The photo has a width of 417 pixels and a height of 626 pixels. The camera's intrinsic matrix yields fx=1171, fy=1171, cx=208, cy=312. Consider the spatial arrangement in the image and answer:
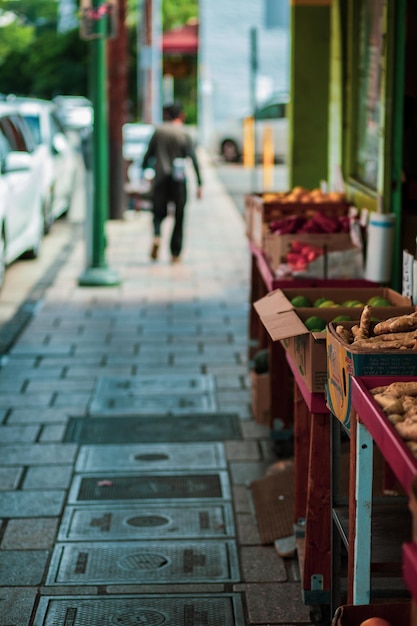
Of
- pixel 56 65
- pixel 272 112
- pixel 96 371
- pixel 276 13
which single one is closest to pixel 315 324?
pixel 96 371

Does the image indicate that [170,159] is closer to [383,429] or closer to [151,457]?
[151,457]

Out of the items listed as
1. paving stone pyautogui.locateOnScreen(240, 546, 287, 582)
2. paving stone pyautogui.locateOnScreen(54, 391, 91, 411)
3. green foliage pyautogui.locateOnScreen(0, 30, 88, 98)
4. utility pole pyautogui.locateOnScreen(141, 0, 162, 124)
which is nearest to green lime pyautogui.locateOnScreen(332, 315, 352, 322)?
paving stone pyautogui.locateOnScreen(240, 546, 287, 582)

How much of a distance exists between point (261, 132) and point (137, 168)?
10.6 m

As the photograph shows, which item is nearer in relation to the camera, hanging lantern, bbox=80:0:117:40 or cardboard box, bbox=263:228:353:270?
cardboard box, bbox=263:228:353:270

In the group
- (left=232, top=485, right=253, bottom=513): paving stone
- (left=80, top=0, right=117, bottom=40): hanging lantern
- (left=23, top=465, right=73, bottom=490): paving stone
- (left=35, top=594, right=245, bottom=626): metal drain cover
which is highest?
(left=80, top=0, right=117, bottom=40): hanging lantern

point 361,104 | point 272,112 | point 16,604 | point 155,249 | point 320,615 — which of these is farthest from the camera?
point 272,112

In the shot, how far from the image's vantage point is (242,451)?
22.6ft

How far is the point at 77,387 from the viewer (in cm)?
826

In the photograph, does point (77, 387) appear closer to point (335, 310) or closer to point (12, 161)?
point (335, 310)

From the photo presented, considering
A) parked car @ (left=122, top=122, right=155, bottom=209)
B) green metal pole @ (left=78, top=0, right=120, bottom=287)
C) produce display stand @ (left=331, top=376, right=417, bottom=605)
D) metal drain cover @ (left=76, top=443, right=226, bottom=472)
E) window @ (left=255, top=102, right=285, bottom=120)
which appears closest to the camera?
produce display stand @ (left=331, top=376, right=417, bottom=605)

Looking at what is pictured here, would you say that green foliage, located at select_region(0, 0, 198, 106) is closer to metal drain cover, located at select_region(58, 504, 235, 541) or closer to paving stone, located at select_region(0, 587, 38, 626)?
metal drain cover, located at select_region(58, 504, 235, 541)

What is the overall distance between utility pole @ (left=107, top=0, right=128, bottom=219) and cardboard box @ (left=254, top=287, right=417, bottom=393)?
12.6m

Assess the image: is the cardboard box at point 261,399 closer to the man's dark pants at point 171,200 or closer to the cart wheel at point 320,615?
the cart wheel at point 320,615

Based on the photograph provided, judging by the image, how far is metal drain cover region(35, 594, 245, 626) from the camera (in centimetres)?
469
